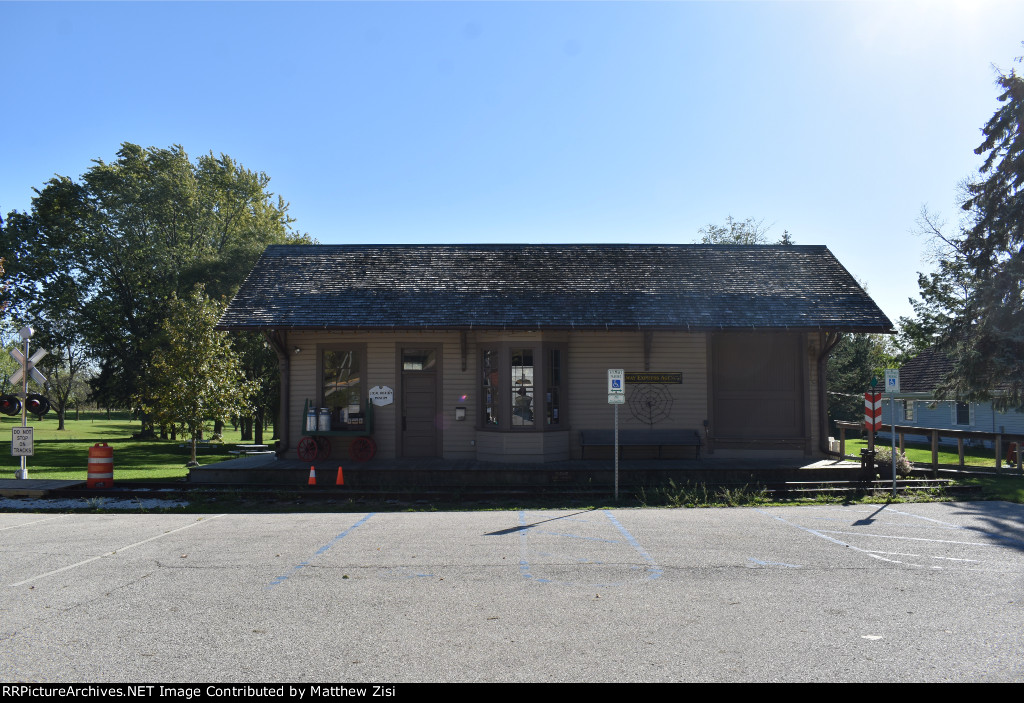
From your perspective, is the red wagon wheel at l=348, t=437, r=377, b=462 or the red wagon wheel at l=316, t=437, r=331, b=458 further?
the red wagon wheel at l=316, t=437, r=331, b=458

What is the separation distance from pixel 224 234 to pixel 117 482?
995 inches

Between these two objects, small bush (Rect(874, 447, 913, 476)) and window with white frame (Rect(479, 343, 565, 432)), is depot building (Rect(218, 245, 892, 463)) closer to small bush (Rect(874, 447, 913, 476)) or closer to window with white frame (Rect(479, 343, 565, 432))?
window with white frame (Rect(479, 343, 565, 432))

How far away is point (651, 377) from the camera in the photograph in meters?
15.8

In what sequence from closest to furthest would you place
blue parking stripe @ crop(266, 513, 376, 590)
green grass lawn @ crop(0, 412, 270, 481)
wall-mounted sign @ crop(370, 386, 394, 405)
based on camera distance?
blue parking stripe @ crop(266, 513, 376, 590)
wall-mounted sign @ crop(370, 386, 394, 405)
green grass lawn @ crop(0, 412, 270, 481)

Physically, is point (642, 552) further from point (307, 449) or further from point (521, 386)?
point (307, 449)

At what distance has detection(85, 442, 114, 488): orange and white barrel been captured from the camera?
13422 mm

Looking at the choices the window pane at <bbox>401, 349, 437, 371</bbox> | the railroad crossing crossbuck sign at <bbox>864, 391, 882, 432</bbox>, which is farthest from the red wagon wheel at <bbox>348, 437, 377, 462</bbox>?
the railroad crossing crossbuck sign at <bbox>864, 391, 882, 432</bbox>

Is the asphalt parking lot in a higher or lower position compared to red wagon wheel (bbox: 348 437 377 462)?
lower

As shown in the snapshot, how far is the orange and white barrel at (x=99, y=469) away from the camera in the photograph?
13.4 meters

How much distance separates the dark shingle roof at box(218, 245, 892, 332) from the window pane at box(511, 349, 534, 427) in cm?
89

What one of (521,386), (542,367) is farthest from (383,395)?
(542,367)

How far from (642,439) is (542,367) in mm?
2883

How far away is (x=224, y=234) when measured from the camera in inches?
1432

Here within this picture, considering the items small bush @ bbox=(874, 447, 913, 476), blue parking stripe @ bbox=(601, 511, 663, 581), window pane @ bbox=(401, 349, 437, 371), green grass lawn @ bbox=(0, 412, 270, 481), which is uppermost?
window pane @ bbox=(401, 349, 437, 371)
